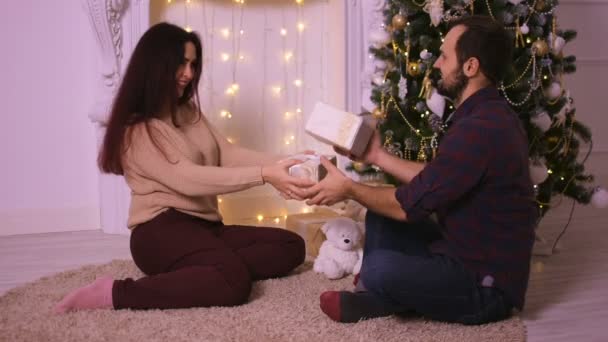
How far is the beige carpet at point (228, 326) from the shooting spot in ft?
5.98

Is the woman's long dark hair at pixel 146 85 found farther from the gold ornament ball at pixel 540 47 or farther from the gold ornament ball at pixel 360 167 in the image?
the gold ornament ball at pixel 540 47

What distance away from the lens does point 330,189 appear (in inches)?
78.4

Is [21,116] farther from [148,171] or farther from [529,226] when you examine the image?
[529,226]

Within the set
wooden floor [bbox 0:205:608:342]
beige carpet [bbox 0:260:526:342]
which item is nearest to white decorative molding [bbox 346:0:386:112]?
wooden floor [bbox 0:205:608:342]

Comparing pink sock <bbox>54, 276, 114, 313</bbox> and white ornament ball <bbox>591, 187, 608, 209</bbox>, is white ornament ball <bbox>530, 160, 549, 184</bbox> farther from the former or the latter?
pink sock <bbox>54, 276, 114, 313</bbox>

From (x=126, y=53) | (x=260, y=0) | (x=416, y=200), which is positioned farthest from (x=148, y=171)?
(x=260, y=0)

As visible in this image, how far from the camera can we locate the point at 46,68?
3.42 m

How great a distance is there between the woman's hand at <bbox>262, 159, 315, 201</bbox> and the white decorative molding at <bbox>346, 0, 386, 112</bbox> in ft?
5.27

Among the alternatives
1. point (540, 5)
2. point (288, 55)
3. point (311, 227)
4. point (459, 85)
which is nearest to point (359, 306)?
point (459, 85)

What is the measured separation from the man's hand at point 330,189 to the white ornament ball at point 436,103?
87cm

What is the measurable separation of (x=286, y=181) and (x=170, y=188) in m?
0.40

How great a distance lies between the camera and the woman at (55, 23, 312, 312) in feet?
6.68

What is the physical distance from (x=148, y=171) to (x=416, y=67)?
1268 mm

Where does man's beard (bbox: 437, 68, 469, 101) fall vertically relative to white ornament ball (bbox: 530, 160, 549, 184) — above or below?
above
